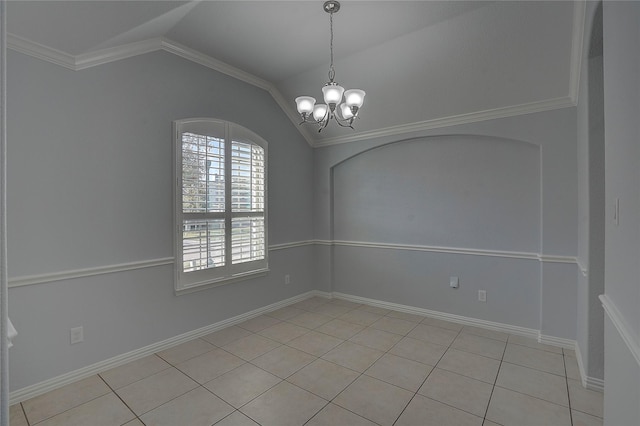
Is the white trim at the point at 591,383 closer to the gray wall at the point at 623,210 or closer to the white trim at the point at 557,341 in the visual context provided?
the white trim at the point at 557,341

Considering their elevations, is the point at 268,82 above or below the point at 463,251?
above

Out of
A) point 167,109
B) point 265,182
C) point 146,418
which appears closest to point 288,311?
point 265,182

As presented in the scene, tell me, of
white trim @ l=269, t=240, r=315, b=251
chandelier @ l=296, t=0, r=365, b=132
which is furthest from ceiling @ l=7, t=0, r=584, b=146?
white trim @ l=269, t=240, r=315, b=251

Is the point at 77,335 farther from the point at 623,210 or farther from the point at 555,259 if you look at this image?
the point at 555,259

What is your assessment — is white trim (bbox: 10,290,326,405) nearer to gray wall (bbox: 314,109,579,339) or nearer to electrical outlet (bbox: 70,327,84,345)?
electrical outlet (bbox: 70,327,84,345)

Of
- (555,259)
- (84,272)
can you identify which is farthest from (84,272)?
(555,259)

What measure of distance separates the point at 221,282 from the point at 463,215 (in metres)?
2.94

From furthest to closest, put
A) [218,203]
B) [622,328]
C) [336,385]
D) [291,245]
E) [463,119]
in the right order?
1. [291,245]
2. [463,119]
3. [218,203]
4. [336,385]
5. [622,328]

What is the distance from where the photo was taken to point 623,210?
1150mm

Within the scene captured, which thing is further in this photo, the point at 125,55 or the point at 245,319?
the point at 245,319

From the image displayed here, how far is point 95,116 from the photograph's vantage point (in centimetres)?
256

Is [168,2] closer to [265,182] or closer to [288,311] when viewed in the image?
[265,182]

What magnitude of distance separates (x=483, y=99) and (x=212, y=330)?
388 cm

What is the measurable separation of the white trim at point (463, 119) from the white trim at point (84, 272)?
113 inches
